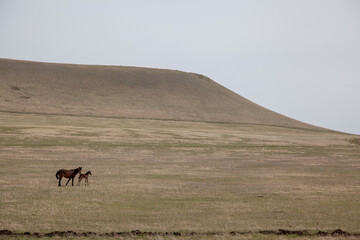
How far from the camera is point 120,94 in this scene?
372 feet

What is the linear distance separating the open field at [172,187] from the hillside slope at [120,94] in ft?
128

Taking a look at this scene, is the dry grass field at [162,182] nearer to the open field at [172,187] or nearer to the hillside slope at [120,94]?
the open field at [172,187]

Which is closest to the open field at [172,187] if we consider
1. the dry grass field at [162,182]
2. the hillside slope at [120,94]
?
the dry grass field at [162,182]

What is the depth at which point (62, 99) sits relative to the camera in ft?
323

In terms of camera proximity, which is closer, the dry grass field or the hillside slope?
the dry grass field

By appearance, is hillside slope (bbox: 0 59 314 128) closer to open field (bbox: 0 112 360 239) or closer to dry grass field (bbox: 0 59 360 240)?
dry grass field (bbox: 0 59 360 240)

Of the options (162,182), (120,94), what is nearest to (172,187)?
(162,182)

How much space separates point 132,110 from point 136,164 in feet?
204

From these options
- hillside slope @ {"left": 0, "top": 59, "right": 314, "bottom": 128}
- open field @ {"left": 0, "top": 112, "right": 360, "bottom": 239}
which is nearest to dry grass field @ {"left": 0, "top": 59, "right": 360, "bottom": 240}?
open field @ {"left": 0, "top": 112, "right": 360, "bottom": 239}

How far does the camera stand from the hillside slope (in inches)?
3649

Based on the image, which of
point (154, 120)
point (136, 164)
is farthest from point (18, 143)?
point (154, 120)

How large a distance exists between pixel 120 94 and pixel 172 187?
91.8 m

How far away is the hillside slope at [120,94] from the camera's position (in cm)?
9269

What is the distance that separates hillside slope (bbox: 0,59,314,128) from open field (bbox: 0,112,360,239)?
3893 centimetres
